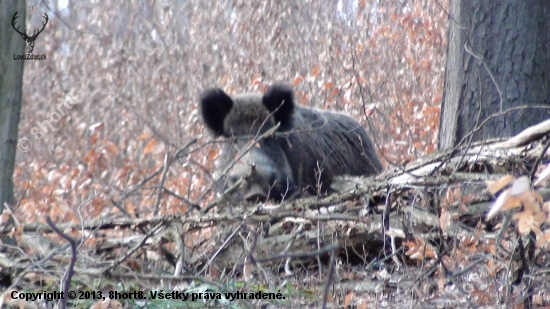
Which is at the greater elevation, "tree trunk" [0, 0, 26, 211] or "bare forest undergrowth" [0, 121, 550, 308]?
"tree trunk" [0, 0, 26, 211]

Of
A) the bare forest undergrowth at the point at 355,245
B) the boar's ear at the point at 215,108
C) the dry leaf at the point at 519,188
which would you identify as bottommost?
the bare forest undergrowth at the point at 355,245

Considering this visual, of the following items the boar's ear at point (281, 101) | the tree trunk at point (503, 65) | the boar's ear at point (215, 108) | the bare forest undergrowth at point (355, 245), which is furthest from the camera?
the boar's ear at point (215, 108)

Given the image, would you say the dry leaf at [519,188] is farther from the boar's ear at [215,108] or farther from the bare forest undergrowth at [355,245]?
the boar's ear at [215,108]

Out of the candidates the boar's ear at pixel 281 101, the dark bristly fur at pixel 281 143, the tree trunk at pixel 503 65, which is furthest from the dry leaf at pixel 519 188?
the boar's ear at pixel 281 101

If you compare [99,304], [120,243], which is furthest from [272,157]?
[99,304]

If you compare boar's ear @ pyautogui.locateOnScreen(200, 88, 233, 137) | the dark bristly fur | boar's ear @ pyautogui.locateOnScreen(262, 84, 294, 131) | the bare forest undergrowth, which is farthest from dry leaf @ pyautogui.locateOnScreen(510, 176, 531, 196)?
boar's ear @ pyautogui.locateOnScreen(200, 88, 233, 137)

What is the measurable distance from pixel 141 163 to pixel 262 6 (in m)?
3.02

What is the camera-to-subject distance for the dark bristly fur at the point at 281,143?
6.81m

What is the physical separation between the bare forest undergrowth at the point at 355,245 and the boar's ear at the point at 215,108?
79.1 inches

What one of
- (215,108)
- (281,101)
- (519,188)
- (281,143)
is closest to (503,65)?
(281,101)

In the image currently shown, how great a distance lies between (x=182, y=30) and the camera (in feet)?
39.2

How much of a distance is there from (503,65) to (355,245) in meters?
2.28

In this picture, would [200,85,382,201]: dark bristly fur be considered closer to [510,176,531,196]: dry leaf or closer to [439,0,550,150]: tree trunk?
[439,0,550,150]: tree trunk

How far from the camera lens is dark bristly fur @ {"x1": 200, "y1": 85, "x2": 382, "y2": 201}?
22.4 feet
